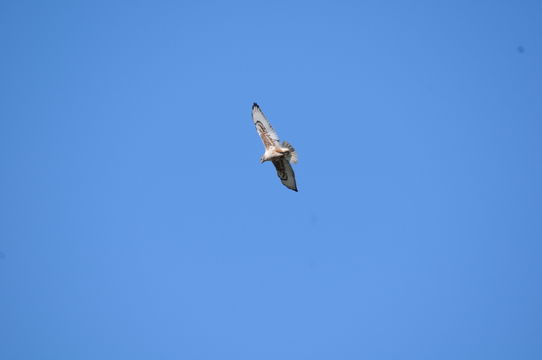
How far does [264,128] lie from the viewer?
1662 inches

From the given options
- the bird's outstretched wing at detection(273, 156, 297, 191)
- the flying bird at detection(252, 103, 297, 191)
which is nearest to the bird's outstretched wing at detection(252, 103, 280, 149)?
the flying bird at detection(252, 103, 297, 191)

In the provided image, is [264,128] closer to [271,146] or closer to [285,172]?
[271,146]

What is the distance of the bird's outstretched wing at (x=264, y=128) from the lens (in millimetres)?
42031

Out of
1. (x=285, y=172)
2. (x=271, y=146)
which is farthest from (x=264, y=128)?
(x=285, y=172)

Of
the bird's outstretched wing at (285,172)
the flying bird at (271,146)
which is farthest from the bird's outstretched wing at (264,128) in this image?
the bird's outstretched wing at (285,172)

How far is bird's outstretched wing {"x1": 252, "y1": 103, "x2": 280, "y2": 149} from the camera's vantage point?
1655 inches

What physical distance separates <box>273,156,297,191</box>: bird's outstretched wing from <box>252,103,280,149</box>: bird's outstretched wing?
2.67 feet

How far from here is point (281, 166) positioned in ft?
141

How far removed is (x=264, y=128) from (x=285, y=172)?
2263 mm

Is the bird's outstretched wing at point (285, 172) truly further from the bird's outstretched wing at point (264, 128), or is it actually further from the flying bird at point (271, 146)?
the bird's outstretched wing at point (264, 128)

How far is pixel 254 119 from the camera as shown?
42406 millimetres

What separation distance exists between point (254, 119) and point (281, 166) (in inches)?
90.8

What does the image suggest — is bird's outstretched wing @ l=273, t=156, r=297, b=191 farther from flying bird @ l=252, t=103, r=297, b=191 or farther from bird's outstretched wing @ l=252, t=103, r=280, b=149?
bird's outstretched wing @ l=252, t=103, r=280, b=149

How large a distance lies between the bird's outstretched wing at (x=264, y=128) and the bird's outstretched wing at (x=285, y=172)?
813 mm
